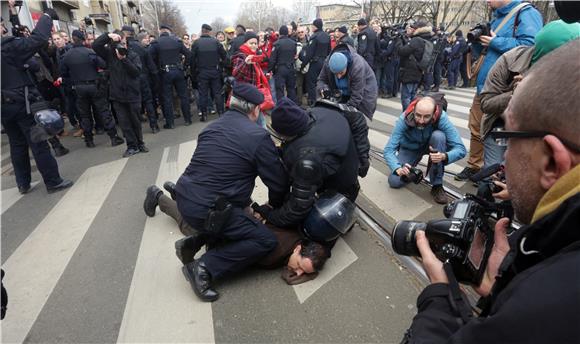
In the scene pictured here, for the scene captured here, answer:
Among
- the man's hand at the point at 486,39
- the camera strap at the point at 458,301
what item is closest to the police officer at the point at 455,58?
the man's hand at the point at 486,39

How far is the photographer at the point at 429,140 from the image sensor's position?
3.72 m

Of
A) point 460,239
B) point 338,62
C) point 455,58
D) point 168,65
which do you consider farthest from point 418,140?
point 455,58

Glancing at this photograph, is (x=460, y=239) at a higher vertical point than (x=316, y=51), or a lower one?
lower

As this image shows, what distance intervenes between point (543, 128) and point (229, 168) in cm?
A: 207

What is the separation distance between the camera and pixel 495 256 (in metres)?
1.52

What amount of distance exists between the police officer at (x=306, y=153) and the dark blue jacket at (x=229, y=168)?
0.55 feet

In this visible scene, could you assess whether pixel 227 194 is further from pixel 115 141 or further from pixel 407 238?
pixel 115 141

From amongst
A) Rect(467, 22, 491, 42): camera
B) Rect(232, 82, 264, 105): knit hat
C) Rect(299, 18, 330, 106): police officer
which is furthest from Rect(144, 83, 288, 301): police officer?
Rect(299, 18, 330, 106): police officer

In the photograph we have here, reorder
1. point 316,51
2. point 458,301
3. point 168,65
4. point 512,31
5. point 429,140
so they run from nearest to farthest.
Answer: point 458,301
point 512,31
point 429,140
point 168,65
point 316,51

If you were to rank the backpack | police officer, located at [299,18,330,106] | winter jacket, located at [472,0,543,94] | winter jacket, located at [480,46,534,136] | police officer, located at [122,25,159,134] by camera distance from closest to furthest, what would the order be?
winter jacket, located at [480,46,534,136] < winter jacket, located at [472,0,543,94] < the backpack < police officer, located at [122,25,159,134] < police officer, located at [299,18,330,106]

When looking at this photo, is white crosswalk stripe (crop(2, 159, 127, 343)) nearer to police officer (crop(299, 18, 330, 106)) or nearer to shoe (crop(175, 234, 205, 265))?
shoe (crop(175, 234, 205, 265))

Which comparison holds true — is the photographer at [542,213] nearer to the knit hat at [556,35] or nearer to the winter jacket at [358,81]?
the knit hat at [556,35]

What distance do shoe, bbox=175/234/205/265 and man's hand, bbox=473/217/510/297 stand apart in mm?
2042

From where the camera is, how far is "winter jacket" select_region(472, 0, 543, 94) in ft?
11.6
